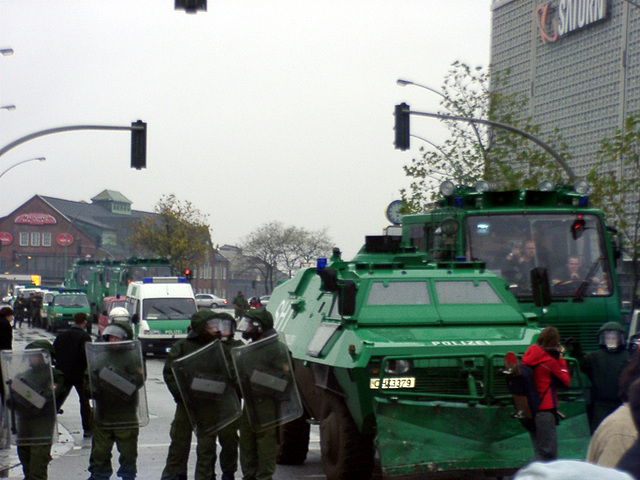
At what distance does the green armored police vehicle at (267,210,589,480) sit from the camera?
30.7ft

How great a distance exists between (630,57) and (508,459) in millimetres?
80134

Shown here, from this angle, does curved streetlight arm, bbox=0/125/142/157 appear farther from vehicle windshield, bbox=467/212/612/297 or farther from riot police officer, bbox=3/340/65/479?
riot police officer, bbox=3/340/65/479

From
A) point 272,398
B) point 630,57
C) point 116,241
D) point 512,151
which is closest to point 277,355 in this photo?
point 272,398

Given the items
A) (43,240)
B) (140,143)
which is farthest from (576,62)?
(140,143)

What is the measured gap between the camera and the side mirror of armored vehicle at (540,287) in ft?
38.6

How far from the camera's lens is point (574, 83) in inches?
3693

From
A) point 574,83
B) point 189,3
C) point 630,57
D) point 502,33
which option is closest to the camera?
point 189,3

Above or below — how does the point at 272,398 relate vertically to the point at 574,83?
below

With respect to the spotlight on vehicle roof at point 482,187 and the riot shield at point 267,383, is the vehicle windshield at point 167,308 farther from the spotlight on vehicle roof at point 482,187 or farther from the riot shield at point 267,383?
the riot shield at point 267,383

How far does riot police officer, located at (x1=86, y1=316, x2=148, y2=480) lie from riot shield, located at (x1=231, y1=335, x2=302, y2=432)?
949 millimetres

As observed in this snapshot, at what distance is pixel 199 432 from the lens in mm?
9672

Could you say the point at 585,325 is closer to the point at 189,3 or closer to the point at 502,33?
the point at 189,3

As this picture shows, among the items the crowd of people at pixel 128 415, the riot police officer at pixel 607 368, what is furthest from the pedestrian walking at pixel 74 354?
the riot police officer at pixel 607 368

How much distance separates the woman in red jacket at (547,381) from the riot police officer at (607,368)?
1244mm
